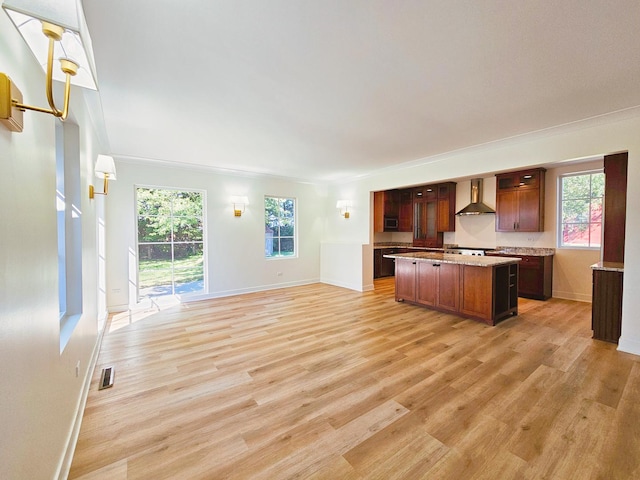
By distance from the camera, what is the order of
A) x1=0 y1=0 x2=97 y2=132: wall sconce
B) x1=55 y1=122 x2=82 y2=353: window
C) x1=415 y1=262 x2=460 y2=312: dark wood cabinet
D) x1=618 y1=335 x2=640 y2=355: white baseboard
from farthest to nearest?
x1=415 y1=262 x2=460 y2=312: dark wood cabinet, x1=618 y1=335 x2=640 y2=355: white baseboard, x1=55 y1=122 x2=82 y2=353: window, x1=0 y1=0 x2=97 y2=132: wall sconce

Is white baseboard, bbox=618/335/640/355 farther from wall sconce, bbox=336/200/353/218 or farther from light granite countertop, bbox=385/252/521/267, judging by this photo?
wall sconce, bbox=336/200/353/218

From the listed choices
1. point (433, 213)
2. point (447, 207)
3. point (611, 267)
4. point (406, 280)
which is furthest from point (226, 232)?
point (611, 267)

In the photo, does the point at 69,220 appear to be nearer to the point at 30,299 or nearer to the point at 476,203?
the point at 30,299

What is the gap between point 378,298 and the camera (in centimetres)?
560

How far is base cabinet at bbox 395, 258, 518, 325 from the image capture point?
13.1ft

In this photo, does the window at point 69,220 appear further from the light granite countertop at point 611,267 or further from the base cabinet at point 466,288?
the light granite countertop at point 611,267

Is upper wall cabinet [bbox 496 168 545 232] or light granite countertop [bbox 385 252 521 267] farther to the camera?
upper wall cabinet [bbox 496 168 545 232]

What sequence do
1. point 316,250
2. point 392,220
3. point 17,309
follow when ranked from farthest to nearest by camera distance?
point 392,220 < point 316,250 < point 17,309

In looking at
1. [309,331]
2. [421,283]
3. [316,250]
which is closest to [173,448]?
[309,331]

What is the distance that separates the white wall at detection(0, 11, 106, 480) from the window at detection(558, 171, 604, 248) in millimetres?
7372

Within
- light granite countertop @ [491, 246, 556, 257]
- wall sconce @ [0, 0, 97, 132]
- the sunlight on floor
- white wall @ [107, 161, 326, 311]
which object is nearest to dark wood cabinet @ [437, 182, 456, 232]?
light granite countertop @ [491, 246, 556, 257]

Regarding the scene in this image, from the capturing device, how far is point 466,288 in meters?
4.23

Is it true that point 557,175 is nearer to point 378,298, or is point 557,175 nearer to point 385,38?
point 378,298

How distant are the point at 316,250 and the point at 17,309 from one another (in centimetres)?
643
